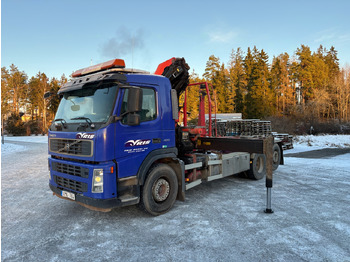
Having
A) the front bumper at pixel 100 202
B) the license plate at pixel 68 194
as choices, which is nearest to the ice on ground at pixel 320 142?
the front bumper at pixel 100 202

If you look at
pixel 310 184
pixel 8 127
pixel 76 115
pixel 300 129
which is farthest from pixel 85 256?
pixel 8 127

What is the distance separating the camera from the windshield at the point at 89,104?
13.9 feet

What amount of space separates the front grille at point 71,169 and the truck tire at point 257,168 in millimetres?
5645

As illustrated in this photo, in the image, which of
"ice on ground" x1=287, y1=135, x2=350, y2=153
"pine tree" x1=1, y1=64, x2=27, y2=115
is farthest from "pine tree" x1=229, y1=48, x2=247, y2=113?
"pine tree" x1=1, y1=64, x2=27, y2=115

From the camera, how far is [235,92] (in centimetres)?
4697

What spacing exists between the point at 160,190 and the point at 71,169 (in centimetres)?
181

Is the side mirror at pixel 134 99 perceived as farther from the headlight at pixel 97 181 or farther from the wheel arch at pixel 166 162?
the headlight at pixel 97 181

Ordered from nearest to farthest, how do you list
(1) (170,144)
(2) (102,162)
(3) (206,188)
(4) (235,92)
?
(2) (102,162) < (1) (170,144) < (3) (206,188) < (4) (235,92)

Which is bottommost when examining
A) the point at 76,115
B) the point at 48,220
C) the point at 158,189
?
the point at 48,220

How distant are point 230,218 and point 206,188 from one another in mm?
2341

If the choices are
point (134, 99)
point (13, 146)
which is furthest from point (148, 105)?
point (13, 146)

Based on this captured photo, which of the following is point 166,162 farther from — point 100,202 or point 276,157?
point 276,157

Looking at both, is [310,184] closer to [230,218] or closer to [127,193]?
[230,218]

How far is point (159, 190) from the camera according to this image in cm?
493
